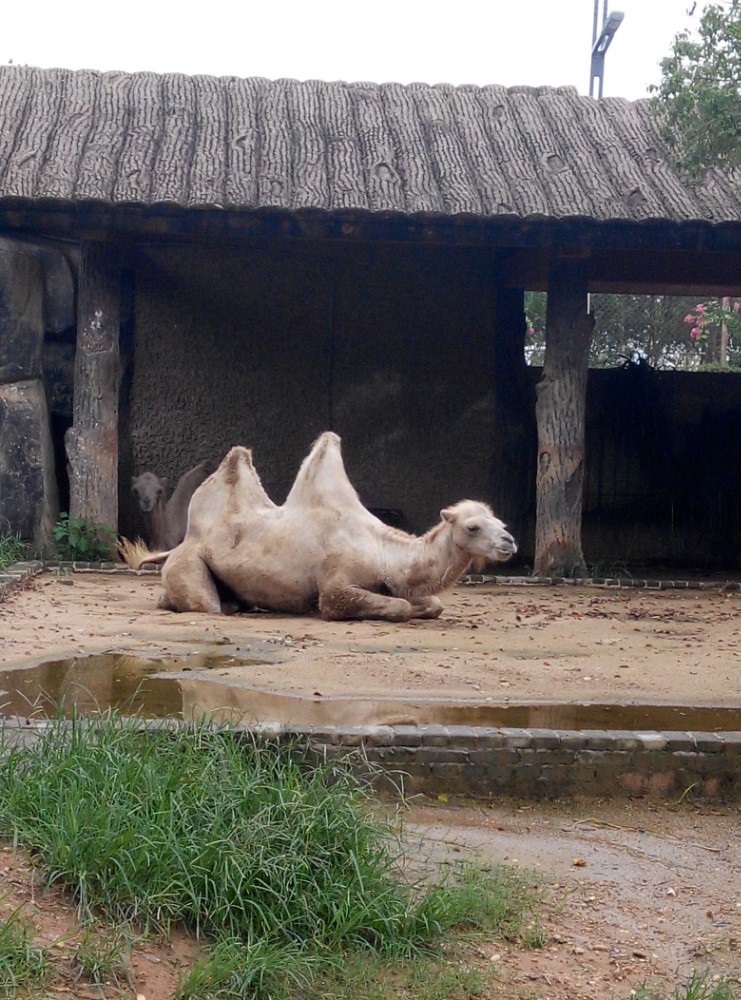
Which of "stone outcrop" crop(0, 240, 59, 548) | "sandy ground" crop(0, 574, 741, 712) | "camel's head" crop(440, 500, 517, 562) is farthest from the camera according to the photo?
"stone outcrop" crop(0, 240, 59, 548)

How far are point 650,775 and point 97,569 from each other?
6.08m

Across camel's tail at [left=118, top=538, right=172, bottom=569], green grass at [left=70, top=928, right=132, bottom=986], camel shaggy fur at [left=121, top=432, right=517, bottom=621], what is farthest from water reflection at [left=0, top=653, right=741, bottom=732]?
camel's tail at [left=118, top=538, right=172, bottom=569]

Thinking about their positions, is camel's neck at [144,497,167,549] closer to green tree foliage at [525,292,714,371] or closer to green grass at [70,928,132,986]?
green grass at [70,928,132,986]

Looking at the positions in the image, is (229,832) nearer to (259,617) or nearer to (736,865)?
(736,865)

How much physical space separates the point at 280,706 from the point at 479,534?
289 centimetres

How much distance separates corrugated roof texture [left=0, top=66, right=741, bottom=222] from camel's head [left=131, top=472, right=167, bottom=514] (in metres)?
2.83

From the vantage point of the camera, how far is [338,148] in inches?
417

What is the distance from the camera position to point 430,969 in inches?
129

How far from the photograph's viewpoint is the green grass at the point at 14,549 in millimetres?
9358

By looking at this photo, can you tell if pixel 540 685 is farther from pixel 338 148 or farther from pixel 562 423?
pixel 338 148

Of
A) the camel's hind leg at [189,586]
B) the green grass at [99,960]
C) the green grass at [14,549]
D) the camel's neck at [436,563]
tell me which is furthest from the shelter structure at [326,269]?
the green grass at [99,960]

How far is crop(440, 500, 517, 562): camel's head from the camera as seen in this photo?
7414mm

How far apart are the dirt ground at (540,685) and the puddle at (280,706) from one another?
0.32 ft

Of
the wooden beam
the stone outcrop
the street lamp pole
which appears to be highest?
the street lamp pole
